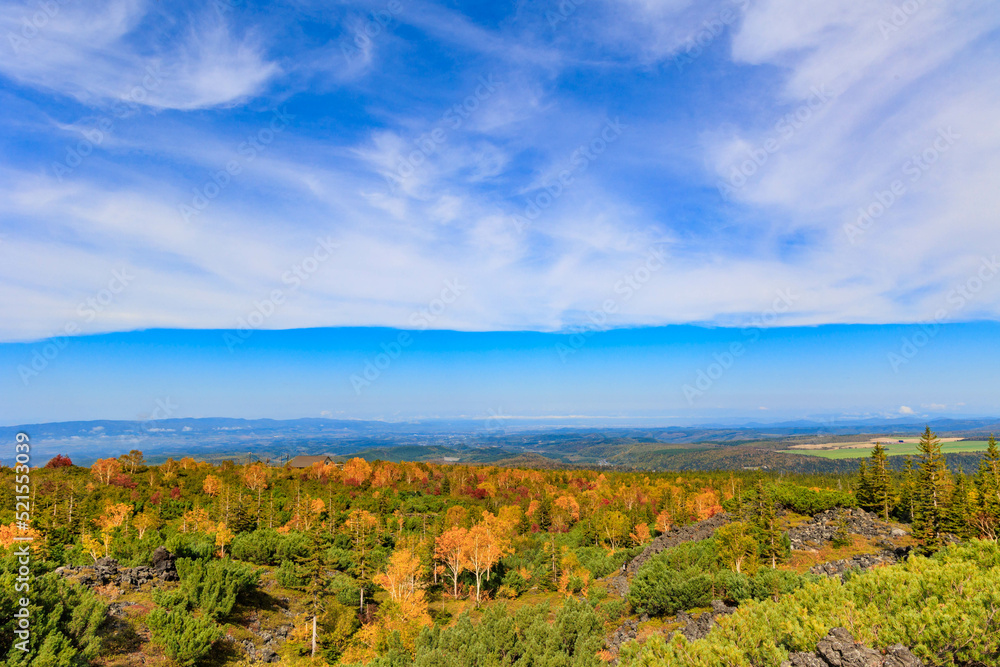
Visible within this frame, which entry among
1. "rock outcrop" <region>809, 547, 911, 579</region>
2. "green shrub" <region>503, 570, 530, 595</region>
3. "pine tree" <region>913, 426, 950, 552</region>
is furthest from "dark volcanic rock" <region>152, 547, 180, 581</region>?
"pine tree" <region>913, 426, 950, 552</region>

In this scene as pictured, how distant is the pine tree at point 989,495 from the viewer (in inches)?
1738

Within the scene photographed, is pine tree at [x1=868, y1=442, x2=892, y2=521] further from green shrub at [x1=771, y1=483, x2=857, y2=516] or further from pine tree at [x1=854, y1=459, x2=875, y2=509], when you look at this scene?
green shrub at [x1=771, y1=483, x2=857, y2=516]

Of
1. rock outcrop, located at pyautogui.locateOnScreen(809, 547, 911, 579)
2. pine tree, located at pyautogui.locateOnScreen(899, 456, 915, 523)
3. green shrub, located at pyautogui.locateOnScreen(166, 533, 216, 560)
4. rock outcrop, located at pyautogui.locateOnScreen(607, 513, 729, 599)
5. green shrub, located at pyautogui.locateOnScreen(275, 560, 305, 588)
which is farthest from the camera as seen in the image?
→ pine tree, located at pyautogui.locateOnScreen(899, 456, 915, 523)

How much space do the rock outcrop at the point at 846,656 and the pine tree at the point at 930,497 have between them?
5765 centimetres

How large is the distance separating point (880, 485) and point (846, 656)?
86464mm

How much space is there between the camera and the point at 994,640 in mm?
8961

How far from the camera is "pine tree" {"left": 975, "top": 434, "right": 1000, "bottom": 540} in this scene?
4416 cm

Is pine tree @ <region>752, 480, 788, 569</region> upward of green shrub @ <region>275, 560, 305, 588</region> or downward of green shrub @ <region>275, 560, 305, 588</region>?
upward

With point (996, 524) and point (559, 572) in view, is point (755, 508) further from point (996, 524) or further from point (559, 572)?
point (559, 572)

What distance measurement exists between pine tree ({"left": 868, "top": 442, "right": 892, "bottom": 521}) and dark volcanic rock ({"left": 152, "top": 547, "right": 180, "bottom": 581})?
96.7 metres

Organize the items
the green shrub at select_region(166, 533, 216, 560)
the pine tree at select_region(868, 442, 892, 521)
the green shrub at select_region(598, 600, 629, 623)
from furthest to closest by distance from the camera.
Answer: the pine tree at select_region(868, 442, 892, 521)
the green shrub at select_region(166, 533, 216, 560)
the green shrub at select_region(598, 600, 629, 623)

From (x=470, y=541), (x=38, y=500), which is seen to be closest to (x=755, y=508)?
(x=470, y=541)

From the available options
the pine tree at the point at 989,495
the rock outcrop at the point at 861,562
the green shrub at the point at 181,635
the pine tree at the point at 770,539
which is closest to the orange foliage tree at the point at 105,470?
the green shrub at the point at 181,635

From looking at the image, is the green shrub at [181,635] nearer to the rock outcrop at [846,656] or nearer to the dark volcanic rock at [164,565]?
the dark volcanic rock at [164,565]
